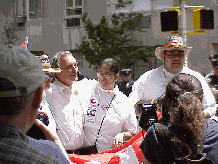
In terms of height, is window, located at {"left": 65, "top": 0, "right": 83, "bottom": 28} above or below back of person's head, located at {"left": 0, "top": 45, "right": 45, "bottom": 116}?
above

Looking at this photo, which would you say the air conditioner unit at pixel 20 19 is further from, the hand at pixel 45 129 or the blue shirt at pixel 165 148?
the blue shirt at pixel 165 148

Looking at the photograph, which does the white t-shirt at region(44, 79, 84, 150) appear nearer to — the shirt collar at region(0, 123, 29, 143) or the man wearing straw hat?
the man wearing straw hat

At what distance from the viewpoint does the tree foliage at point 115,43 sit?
15.7 meters

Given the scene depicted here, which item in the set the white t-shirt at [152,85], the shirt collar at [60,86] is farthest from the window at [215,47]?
the shirt collar at [60,86]

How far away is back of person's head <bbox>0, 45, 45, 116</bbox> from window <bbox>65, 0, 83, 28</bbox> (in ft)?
59.5

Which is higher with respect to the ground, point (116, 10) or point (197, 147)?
point (116, 10)

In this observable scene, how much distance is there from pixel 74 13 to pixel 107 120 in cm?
1605

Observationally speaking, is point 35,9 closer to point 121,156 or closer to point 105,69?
point 105,69

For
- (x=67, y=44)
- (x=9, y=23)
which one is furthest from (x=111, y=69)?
(x=9, y=23)

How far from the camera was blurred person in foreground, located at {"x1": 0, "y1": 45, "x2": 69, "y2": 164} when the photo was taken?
133cm

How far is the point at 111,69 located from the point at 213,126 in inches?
91.0

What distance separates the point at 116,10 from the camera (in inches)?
690

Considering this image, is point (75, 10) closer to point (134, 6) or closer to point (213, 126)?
point (134, 6)

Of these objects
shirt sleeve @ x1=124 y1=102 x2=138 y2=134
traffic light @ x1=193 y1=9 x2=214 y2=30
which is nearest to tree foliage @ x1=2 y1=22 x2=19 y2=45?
traffic light @ x1=193 y1=9 x2=214 y2=30
